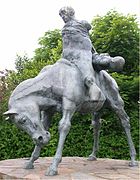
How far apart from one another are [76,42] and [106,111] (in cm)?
463

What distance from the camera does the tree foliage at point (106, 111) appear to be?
9.24 meters

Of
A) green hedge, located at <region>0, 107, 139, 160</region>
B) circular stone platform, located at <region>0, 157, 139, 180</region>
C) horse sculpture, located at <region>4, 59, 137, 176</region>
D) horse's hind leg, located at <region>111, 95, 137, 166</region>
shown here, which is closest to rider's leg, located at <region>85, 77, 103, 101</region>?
horse sculpture, located at <region>4, 59, 137, 176</region>

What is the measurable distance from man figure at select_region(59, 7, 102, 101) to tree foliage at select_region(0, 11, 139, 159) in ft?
12.7

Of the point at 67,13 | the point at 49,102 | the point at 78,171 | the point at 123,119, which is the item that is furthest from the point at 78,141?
the point at 67,13

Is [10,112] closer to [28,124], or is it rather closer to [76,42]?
[28,124]

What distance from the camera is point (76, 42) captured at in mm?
5738

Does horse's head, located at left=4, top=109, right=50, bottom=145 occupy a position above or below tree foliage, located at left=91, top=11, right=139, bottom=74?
below

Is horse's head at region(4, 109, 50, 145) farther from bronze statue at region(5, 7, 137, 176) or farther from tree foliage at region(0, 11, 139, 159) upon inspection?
tree foliage at region(0, 11, 139, 159)

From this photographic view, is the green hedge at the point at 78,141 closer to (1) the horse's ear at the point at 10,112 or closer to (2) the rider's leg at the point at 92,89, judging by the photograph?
(2) the rider's leg at the point at 92,89

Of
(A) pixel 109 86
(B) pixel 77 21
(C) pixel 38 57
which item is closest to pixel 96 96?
(A) pixel 109 86

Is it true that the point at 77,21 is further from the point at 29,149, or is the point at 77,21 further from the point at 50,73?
the point at 29,149

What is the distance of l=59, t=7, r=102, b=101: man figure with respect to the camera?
567 centimetres

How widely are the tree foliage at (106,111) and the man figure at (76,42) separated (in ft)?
12.7

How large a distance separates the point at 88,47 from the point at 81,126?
4198 mm
